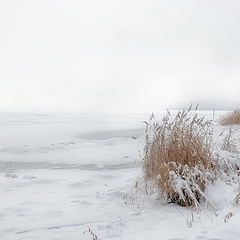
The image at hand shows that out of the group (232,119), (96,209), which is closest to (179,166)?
(96,209)

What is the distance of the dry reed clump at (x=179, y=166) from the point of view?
3.21 metres

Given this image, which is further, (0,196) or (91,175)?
(91,175)

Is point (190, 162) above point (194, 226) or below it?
above

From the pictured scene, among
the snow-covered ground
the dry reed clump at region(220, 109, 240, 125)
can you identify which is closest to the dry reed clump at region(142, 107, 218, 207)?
the snow-covered ground

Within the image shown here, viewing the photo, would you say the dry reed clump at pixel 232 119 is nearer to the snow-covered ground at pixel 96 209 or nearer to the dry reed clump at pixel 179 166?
the snow-covered ground at pixel 96 209

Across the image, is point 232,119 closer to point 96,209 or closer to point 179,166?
point 179,166

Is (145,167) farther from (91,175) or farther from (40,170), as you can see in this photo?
(40,170)

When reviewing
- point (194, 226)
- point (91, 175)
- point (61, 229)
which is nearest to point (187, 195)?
point (194, 226)

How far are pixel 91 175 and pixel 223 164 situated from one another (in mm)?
2083

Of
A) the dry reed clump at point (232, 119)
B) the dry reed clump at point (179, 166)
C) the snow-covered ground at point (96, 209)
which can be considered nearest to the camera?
the snow-covered ground at point (96, 209)

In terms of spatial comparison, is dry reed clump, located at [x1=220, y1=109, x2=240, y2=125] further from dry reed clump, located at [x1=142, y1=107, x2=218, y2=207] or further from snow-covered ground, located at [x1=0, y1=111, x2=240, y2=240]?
dry reed clump, located at [x1=142, y1=107, x2=218, y2=207]

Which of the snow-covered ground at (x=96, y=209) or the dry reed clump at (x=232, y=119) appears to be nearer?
the snow-covered ground at (x=96, y=209)

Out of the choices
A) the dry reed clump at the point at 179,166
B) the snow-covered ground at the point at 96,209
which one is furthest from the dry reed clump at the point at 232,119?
the dry reed clump at the point at 179,166

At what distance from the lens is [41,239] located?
249cm
